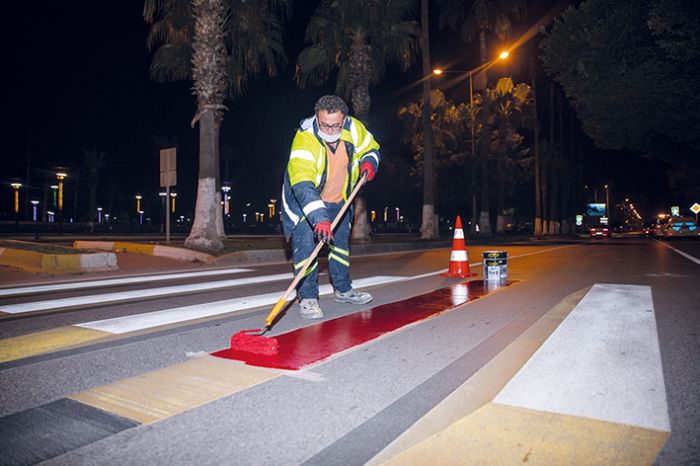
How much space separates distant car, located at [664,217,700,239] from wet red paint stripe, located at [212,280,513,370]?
33.0 metres

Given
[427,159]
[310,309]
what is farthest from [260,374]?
[427,159]

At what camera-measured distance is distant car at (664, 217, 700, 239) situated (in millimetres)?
33000

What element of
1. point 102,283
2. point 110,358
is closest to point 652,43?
point 102,283

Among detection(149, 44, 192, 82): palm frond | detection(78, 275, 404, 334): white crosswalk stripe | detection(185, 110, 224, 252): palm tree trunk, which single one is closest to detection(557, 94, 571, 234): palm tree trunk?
detection(149, 44, 192, 82): palm frond

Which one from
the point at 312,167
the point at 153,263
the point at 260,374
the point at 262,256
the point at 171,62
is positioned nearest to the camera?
the point at 260,374

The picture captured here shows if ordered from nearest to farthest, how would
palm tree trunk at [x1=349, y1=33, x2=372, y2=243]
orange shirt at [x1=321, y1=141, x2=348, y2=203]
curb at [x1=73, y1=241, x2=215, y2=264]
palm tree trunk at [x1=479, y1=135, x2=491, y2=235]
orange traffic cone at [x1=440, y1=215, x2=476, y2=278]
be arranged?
orange shirt at [x1=321, y1=141, x2=348, y2=203] → orange traffic cone at [x1=440, y1=215, x2=476, y2=278] → curb at [x1=73, y1=241, x2=215, y2=264] → palm tree trunk at [x1=349, y1=33, x2=372, y2=243] → palm tree trunk at [x1=479, y1=135, x2=491, y2=235]

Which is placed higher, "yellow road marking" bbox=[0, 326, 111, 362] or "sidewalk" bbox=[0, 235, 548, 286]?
"sidewalk" bbox=[0, 235, 548, 286]

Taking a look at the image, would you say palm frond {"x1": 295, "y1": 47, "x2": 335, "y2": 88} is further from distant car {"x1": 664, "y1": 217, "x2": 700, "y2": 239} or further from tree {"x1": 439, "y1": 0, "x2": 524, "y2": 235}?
distant car {"x1": 664, "y1": 217, "x2": 700, "y2": 239}

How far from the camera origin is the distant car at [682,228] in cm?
3300

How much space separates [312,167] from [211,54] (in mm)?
11243

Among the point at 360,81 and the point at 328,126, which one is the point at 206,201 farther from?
the point at 328,126

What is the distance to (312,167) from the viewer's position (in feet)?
15.3

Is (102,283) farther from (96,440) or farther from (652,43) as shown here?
(652,43)

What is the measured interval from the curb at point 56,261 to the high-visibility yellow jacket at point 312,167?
232 inches
